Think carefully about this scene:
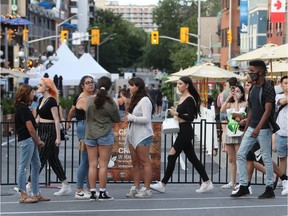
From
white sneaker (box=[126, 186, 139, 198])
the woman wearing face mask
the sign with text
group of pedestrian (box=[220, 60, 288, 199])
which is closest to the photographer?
group of pedestrian (box=[220, 60, 288, 199])

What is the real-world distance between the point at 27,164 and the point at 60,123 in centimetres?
134

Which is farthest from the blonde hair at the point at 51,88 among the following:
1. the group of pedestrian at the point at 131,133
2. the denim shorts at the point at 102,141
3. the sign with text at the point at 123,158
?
the sign with text at the point at 123,158

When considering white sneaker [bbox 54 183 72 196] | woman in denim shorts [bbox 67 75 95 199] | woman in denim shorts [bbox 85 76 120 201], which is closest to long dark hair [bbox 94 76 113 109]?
woman in denim shorts [bbox 85 76 120 201]

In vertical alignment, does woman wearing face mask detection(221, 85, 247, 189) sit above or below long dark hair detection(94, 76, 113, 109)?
below

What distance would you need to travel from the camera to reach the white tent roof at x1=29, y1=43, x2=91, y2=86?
42.3 metres

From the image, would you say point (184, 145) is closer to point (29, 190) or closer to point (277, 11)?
point (29, 190)

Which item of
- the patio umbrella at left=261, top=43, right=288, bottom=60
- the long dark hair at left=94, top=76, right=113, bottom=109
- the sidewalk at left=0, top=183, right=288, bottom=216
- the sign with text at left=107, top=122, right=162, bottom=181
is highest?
the patio umbrella at left=261, top=43, right=288, bottom=60

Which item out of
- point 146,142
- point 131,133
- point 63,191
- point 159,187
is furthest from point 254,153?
point 63,191

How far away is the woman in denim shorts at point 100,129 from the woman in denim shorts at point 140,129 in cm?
45

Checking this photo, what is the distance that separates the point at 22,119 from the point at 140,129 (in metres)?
1.76

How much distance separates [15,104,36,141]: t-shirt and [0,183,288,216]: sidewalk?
3.14 feet

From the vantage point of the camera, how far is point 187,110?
13062mm

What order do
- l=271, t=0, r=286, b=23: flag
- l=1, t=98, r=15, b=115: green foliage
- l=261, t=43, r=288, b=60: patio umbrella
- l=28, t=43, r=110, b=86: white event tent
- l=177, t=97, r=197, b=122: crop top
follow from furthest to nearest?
l=28, t=43, r=110, b=86: white event tent → l=271, t=0, r=286, b=23: flag → l=1, t=98, r=15, b=115: green foliage → l=261, t=43, r=288, b=60: patio umbrella → l=177, t=97, r=197, b=122: crop top

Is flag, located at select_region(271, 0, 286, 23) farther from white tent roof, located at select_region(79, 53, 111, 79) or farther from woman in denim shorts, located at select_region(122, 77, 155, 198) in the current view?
woman in denim shorts, located at select_region(122, 77, 155, 198)
